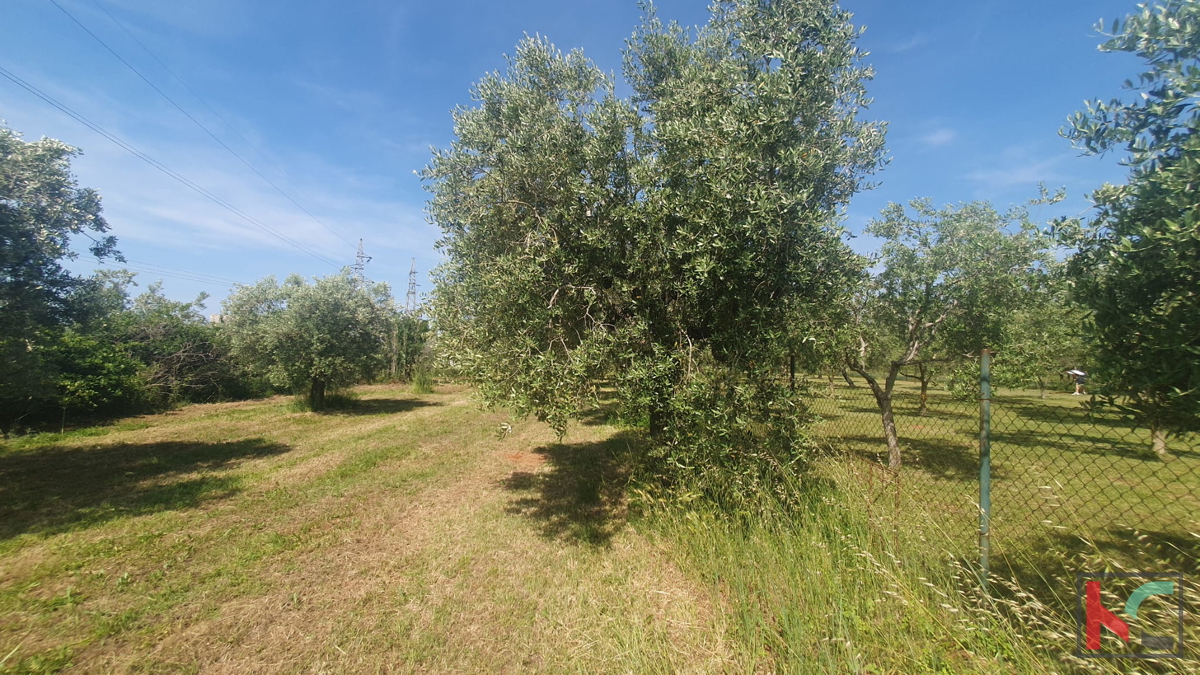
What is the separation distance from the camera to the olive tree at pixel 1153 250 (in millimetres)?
2084

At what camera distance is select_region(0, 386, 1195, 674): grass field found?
9.43 ft

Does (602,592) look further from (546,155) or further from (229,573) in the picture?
(546,155)

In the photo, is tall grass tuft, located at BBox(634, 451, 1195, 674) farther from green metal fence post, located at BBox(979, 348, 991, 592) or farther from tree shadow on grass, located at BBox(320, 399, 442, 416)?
tree shadow on grass, located at BBox(320, 399, 442, 416)

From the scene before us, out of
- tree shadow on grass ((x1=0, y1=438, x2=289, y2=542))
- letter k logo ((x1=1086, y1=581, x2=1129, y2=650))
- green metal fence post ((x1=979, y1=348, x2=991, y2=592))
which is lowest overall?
tree shadow on grass ((x1=0, y1=438, x2=289, y2=542))

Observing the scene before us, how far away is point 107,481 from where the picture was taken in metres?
6.89

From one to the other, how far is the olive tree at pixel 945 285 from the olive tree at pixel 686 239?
338cm

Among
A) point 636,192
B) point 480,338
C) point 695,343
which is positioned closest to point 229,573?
point 480,338

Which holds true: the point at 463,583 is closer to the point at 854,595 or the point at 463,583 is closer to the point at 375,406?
the point at 854,595

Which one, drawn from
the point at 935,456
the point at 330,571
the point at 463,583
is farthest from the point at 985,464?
the point at 935,456

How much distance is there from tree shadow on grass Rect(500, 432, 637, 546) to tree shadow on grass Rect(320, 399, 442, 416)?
8630mm

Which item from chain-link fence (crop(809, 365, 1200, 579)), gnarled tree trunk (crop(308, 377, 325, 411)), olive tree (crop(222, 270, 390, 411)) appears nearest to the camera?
chain-link fence (crop(809, 365, 1200, 579))

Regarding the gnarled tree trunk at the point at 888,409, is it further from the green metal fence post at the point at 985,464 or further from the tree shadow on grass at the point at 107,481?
the tree shadow on grass at the point at 107,481

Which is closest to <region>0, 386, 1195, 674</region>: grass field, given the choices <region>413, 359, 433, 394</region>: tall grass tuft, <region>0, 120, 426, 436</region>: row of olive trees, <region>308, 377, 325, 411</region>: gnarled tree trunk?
<region>0, 120, 426, 436</region>: row of olive trees

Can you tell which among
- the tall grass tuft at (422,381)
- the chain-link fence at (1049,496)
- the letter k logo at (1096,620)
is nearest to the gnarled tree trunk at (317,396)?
the tall grass tuft at (422,381)
